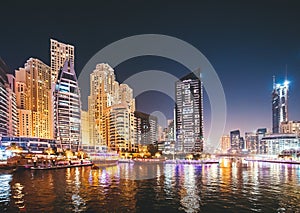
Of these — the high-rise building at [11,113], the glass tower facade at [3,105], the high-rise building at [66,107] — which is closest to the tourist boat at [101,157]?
the high-rise building at [66,107]

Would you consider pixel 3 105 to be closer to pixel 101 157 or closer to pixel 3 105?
pixel 3 105

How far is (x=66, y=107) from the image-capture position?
627 feet

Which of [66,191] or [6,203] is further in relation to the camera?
[66,191]

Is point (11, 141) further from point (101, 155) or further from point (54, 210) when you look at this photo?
point (54, 210)

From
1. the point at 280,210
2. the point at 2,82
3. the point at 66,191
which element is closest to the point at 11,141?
the point at 2,82

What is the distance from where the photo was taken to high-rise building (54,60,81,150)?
186 metres

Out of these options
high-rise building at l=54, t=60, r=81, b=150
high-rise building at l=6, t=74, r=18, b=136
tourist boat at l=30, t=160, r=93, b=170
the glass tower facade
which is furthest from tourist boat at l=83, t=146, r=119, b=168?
the glass tower facade

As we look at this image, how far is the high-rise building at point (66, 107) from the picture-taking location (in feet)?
611

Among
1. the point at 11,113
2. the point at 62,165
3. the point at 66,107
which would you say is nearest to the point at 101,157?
the point at 66,107

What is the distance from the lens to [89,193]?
40.9 meters

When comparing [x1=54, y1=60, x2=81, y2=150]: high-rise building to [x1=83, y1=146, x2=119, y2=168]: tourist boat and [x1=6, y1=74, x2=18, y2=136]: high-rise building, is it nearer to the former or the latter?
[x1=83, y1=146, x2=119, y2=168]: tourist boat

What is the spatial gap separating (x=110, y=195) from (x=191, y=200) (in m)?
10.4

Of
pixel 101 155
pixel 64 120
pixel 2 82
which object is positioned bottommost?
pixel 101 155

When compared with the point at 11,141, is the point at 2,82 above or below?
above
